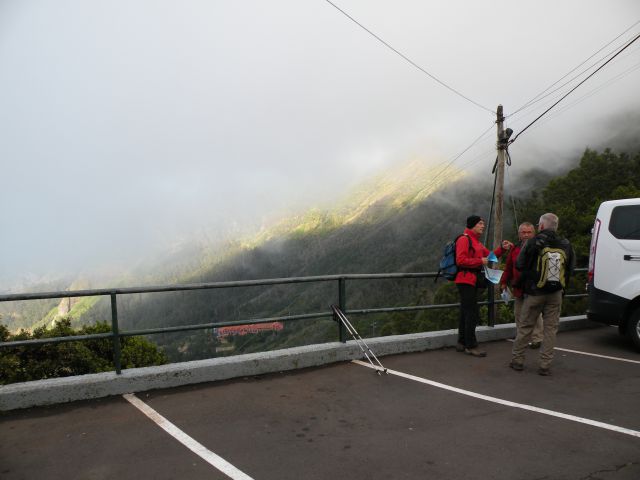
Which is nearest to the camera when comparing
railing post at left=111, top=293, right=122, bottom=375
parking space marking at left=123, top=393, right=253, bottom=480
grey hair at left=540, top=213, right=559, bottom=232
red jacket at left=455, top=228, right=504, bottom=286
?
parking space marking at left=123, top=393, right=253, bottom=480

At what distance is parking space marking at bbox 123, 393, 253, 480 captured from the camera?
3305 millimetres

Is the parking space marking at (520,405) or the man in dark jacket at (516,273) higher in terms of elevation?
the man in dark jacket at (516,273)

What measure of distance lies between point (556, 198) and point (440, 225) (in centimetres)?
12499

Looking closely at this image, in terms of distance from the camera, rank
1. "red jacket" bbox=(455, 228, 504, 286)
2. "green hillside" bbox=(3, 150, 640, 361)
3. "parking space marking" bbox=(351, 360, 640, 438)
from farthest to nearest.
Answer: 1. "green hillside" bbox=(3, 150, 640, 361)
2. "red jacket" bbox=(455, 228, 504, 286)
3. "parking space marking" bbox=(351, 360, 640, 438)

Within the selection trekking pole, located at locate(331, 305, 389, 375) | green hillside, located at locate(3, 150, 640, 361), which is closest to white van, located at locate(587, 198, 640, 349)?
trekking pole, located at locate(331, 305, 389, 375)

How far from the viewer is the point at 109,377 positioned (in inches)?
193

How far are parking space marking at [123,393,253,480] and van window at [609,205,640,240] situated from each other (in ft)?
20.4

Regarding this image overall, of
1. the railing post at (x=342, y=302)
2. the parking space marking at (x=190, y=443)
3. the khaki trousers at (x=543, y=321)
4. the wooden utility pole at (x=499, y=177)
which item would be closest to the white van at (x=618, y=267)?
the khaki trousers at (x=543, y=321)

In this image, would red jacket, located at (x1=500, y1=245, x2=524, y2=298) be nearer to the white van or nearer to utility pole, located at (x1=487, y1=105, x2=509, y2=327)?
the white van

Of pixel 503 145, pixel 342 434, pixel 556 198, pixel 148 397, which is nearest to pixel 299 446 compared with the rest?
pixel 342 434

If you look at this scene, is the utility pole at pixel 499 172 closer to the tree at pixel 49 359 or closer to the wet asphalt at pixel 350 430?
the wet asphalt at pixel 350 430

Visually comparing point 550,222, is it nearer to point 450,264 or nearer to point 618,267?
point 450,264

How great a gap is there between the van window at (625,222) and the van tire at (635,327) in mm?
1073

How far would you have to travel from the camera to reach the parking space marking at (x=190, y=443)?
10.8ft
